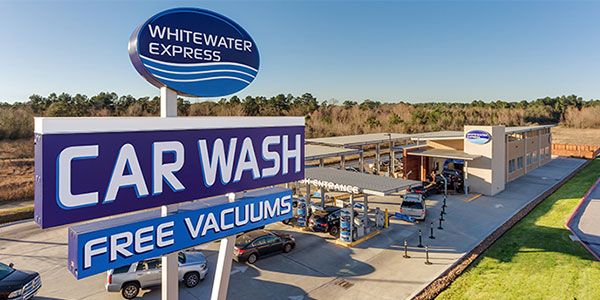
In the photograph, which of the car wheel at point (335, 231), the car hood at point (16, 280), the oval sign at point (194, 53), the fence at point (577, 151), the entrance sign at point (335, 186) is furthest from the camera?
the fence at point (577, 151)


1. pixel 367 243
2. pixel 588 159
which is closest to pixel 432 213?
pixel 367 243

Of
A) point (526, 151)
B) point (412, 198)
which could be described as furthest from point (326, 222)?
point (526, 151)

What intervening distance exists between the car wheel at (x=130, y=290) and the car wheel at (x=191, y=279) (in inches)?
66.3

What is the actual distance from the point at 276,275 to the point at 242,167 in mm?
8734

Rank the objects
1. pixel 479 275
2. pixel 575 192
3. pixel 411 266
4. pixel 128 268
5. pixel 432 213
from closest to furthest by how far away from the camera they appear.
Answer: pixel 128 268 → pixel 479 275 → pixel 411 266 → pixel 432 213 → pixel 575 192

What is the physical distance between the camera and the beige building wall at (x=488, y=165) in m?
28.4

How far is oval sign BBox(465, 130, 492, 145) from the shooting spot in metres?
28.8

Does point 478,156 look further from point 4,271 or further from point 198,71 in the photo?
point 4,271

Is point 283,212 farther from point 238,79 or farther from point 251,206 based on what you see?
point 238,79

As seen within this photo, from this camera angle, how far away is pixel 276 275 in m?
14.8

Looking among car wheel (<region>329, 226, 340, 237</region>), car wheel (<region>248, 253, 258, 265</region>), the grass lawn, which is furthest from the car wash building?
car wheel (<region>248, 253, 258, 265</region>)

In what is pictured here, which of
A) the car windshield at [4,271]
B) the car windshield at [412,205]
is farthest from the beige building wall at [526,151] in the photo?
the car windshield at [4,271]

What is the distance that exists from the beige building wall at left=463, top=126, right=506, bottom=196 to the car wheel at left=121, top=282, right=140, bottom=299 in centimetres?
2598

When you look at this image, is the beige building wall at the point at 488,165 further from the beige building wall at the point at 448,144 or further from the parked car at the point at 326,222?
the parked car at the point at 326,222
